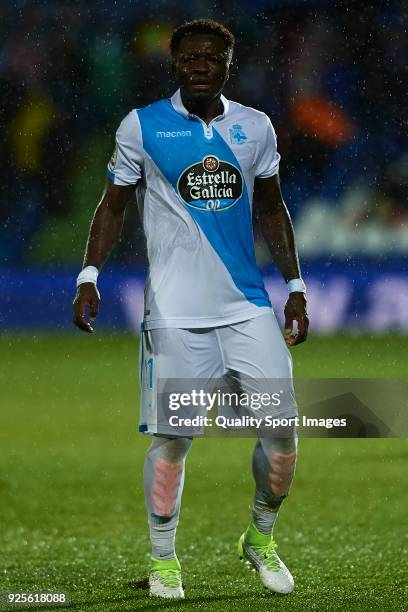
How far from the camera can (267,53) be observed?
18.1 meters

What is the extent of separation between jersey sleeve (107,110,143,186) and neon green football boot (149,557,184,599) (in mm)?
1192

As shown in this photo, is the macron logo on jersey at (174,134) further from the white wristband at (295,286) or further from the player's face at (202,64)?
the white wristband at (295,286)

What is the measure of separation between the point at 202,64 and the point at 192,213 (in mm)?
459

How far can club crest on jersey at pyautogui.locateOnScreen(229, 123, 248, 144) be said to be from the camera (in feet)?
12.9

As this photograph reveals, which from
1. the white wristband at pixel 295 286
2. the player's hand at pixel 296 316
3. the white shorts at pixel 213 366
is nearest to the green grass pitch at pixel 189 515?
the white shorts at pixel 213 366

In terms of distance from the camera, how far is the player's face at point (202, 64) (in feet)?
12.6

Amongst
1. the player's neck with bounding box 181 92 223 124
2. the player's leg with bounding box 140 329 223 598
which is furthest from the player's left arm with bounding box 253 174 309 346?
the player's leg with bounding box 140 329 223 598

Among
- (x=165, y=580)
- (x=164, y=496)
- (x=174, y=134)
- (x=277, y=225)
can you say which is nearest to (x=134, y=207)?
(x=277, y=225)

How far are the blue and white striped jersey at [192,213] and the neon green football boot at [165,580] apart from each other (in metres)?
0.74

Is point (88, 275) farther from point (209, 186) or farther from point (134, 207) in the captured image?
point (134, 207)

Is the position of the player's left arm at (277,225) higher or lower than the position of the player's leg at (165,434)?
higher

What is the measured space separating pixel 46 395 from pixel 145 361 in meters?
9.17

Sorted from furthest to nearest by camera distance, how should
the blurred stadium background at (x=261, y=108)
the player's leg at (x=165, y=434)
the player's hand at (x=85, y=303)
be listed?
the blurred stadium background at (x=261, y=108) → the player's leg at (x=165, y=434) → the player's hand at (x=85, y=303)

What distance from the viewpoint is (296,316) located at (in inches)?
154
